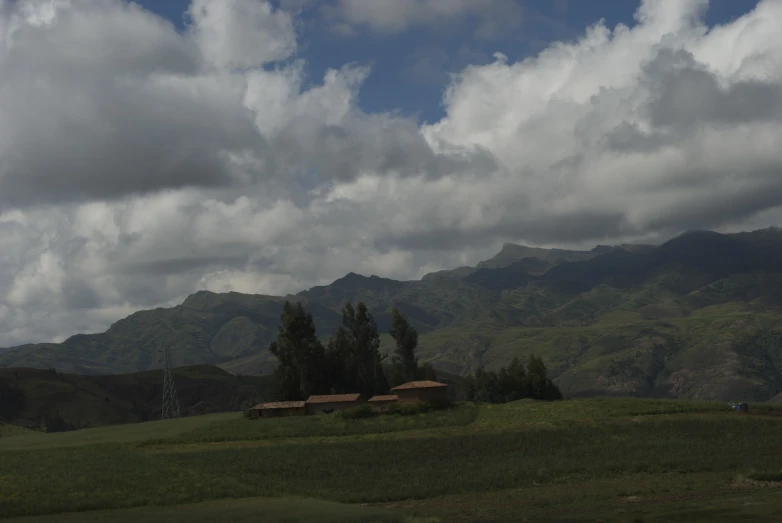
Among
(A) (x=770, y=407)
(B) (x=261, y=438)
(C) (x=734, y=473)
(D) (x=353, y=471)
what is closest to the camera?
(C) (x=734, y=473)

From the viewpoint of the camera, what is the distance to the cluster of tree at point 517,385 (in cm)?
14888

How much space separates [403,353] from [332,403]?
32486 mm

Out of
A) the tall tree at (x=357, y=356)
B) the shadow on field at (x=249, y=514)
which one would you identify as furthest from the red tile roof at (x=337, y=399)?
the shadow on field at (x=249, y=514)

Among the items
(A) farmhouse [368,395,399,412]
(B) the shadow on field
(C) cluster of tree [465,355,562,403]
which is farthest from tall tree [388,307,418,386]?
(B) the shadow on field

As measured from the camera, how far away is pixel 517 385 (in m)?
152

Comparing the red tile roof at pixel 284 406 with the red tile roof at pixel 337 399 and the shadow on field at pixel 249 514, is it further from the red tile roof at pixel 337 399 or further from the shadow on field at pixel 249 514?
the shadow on field at pixel 249 514

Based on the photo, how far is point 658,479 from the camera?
189 feet

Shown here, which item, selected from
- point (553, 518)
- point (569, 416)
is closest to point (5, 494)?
point (553, 518)

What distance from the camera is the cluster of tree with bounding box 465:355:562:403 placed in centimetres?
14888

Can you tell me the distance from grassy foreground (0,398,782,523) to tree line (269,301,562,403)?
93.0 feet

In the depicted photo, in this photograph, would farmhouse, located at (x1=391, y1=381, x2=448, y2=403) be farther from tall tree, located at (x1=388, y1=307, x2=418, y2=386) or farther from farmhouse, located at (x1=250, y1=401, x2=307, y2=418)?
tall tree, located at (x1=388, y1=307, x2=418, y2=386)

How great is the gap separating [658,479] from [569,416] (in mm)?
36125

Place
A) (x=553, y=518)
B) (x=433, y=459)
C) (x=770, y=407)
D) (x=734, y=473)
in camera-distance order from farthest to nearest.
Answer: (x=770, y=407)
(x=433, y=459)
(x=734, y=473)
(x=553, y=518)

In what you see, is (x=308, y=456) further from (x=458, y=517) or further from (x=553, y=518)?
(x=553, y=518)
